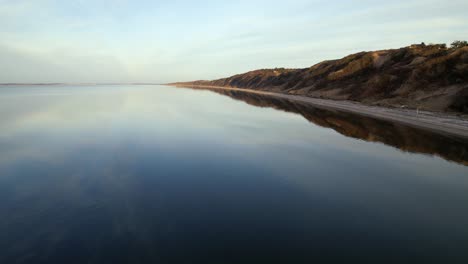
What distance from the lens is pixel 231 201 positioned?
1053 cm

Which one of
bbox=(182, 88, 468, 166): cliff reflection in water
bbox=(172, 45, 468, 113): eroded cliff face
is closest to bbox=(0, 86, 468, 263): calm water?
bbox=(182, 88, 468, 166): cliff reflection in water

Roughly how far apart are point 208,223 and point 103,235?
3.39 meters

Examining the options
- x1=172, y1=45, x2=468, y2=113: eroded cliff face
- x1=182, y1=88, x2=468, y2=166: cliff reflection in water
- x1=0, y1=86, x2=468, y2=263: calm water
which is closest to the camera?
x1=0, y1=86, x2=468, y2=263: calm water

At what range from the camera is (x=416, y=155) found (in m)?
17.5

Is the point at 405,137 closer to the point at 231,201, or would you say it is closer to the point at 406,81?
the point at 231,201

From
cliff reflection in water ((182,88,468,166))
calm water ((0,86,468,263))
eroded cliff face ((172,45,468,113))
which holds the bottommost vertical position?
calm water ((0,86,468,263))

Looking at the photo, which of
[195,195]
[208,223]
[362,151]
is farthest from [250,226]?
[362,151]

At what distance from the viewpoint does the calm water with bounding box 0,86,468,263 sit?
7.43 metres

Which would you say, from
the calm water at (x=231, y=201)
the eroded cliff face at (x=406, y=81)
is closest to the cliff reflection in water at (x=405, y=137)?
the calm water at (x=231, y=201)

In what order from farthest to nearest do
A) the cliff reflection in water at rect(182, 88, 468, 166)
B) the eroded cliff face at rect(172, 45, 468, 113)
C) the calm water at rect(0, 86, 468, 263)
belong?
the eroded cliff face at rect(172, 45, 468, 113) < the cliff reflection in water at rect(182, 88, 468, 166) < the calm water at rect(0, 86, 468, 263)

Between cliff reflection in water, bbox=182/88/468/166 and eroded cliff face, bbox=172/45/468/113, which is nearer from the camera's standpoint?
cliff reflection in water, bbox=182/88/468/166

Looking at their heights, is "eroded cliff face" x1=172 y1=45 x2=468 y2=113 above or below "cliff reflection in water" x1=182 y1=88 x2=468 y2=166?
above

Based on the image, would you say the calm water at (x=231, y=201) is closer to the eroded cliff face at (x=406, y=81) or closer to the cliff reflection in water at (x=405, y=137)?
the cliff reflection in water at (x=405, y=137)

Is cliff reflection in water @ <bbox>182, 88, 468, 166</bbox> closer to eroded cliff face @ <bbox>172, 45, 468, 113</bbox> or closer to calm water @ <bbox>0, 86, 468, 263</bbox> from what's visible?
calm water @ <bbox>0, 86, 468, 263</bbox>
